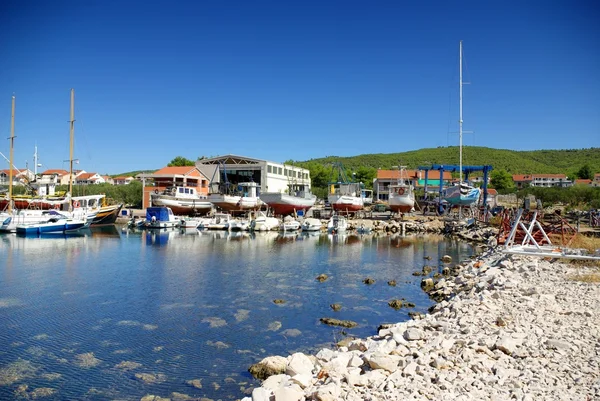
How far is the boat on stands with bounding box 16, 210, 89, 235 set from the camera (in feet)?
146

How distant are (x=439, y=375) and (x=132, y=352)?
8764 millimetres

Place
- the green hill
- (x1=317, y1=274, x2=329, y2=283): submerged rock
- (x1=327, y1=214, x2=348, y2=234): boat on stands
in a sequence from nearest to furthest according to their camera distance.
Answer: (x1=317, y1=274, x2=329, y2=283): submerged rock
(x1=327, y1=214, x2=348, y2=234): boat on stands
the green hill

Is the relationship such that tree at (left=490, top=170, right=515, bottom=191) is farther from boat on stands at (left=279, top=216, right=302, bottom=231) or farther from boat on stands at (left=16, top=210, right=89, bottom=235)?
boat on stands at (left=16, top=210, right=89, bottom=235)

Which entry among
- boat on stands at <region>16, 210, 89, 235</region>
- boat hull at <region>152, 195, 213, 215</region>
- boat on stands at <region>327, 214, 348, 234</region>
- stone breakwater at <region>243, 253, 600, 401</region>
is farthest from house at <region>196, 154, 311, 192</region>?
stone breakwater at <region>243, 253, 600, 401</region>

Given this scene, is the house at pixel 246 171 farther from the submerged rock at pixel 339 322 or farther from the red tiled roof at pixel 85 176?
the red tiled roof at pixel 85 176

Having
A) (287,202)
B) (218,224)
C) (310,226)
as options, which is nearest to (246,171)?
(287,202)

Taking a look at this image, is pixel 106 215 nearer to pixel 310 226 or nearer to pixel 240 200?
pixel 240 200

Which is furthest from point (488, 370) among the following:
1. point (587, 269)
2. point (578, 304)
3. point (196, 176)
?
point (196, 176)

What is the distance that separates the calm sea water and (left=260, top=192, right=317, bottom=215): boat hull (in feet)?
78.0

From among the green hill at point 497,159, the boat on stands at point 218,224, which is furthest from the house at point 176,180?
the green hill at point 497,159

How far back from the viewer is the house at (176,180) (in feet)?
224

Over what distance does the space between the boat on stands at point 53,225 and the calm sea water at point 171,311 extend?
32.0 feet

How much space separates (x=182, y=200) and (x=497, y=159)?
126 m

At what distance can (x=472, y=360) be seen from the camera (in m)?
8.83
